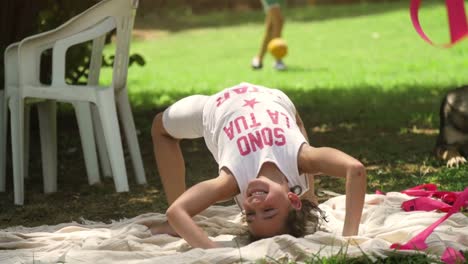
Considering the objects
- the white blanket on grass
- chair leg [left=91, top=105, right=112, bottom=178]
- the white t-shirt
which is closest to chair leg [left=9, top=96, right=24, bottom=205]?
chair leg [left=91, top=105, right=112, bottom=178]

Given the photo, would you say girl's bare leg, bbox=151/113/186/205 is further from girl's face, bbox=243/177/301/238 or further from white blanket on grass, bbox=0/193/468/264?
girl's face, bbox=243/177/301/238

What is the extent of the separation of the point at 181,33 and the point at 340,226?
1488cm

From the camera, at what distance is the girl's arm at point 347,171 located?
Result: 5.09 metres

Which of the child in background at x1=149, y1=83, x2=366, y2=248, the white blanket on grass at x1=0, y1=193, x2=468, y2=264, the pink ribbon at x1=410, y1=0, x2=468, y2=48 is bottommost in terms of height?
the white blanket on grass at x1=0, y1=193, x2=468, y2=264

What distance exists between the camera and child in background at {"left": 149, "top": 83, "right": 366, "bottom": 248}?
5145 millimetres

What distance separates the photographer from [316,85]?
1300cm

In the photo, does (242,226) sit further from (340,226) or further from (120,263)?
(120,263)

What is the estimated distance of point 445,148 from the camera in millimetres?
7957

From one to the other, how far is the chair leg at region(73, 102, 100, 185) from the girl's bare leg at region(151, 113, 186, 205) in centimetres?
159

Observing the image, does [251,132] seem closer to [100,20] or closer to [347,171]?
[347,171]

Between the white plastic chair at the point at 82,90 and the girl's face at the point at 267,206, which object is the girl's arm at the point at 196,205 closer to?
the girl's face at the point at 267,206

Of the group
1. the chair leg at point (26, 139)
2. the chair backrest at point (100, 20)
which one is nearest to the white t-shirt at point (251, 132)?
the chair backrest at point (100, 20)

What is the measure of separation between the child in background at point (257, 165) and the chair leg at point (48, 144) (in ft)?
6.44

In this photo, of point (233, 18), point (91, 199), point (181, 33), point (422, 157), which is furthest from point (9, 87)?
point (233, 18)
